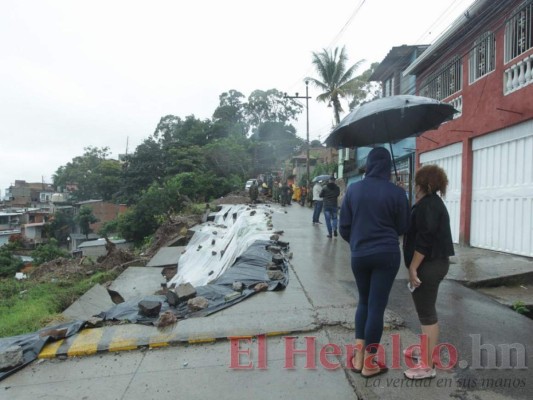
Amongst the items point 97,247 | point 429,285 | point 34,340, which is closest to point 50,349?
point 34,340

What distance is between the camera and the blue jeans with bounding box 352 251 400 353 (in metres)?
2.88

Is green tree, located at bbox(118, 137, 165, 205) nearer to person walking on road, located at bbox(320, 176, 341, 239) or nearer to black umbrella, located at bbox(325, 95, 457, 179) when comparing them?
person walking on road, located at bbox(320, 176, 341, 239)

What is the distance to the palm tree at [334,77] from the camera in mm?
24000

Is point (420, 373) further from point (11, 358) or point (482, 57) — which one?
point (482, 57)

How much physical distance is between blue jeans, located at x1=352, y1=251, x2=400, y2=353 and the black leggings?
21 cm

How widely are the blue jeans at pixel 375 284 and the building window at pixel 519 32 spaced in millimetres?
6297

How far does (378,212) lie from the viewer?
2893 millimetres

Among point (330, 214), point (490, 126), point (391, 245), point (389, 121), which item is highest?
point (490, 126)

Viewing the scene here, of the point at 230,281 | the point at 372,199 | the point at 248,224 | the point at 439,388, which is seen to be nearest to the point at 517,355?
the point at 439,388

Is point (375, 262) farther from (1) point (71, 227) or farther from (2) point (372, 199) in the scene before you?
(1) point (71, 227)

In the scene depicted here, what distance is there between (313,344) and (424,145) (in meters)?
8.61

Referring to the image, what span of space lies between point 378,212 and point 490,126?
647cm

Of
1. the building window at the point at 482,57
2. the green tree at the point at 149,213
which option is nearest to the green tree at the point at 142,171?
the green tree at the point at 149,213

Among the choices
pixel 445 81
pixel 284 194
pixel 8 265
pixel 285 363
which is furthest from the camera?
pixel 284 194
